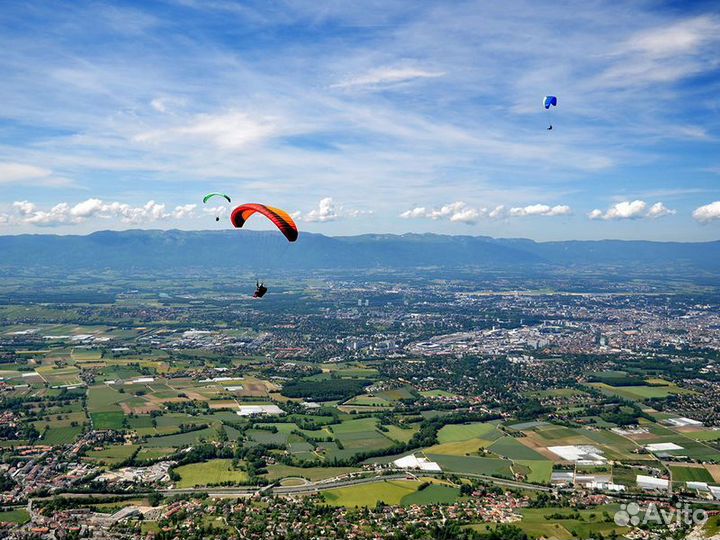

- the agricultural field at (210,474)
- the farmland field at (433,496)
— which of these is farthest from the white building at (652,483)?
the agricultural field at (210,474)

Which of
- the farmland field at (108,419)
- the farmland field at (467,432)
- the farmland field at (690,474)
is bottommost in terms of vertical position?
the farmland field at (108,419)

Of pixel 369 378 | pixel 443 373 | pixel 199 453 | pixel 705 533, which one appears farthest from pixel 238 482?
pixel 443 373

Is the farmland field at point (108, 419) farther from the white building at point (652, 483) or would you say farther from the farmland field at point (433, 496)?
the white building at point (652, 483)

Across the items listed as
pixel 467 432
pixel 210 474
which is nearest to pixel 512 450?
pixel 467 432

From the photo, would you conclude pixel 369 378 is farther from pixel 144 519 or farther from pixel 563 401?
pixel 144 519

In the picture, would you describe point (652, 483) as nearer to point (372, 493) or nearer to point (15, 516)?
point (372, 493)

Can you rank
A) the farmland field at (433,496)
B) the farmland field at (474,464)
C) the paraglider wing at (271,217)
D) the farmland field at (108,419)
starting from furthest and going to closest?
the farmland field at (108,419), the farmland field at (474,464), the farmland field at (433,496), the paraglider wing at (271,217)

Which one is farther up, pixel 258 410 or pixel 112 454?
pixel 258 410

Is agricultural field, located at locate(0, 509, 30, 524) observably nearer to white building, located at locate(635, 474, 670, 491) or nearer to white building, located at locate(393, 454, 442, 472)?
white building, located at locate(393, 454, 442, 472)

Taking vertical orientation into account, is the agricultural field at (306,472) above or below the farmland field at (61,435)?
above
